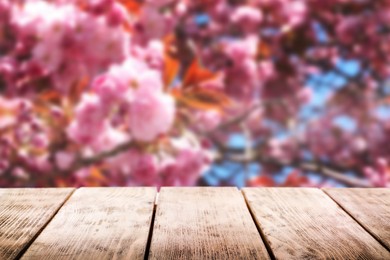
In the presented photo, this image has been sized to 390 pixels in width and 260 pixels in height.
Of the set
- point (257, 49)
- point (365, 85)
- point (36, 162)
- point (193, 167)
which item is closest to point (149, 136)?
point (193, 167)

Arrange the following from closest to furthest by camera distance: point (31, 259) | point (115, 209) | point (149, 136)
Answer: point (31, 259) → point (115, 209) → point (149, 136)

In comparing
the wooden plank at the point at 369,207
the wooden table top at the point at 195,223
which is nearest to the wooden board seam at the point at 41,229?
the wooden table top at the point at 195,223

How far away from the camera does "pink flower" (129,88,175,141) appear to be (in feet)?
5.54

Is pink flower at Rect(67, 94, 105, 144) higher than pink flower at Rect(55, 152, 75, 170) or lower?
higher

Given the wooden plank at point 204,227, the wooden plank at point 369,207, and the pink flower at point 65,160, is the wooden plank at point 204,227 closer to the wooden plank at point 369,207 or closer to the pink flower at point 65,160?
the wooden plank at point 369,207

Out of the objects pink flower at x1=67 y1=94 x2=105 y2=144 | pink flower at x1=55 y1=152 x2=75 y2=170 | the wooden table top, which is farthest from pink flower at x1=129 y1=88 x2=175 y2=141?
the wooden table top

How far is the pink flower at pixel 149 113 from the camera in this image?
1.69 metres

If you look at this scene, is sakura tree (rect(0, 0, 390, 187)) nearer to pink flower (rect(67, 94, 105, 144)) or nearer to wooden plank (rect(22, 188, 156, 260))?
pink flower (rect(67, 94, 105, 144))

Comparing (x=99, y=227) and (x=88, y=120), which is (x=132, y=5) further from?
(x=99, y=227)

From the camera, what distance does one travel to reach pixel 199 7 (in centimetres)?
201

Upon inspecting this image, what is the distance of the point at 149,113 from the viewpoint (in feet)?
5.67

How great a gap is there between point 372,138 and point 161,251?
1689 mm

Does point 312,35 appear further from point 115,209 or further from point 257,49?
point 115,209

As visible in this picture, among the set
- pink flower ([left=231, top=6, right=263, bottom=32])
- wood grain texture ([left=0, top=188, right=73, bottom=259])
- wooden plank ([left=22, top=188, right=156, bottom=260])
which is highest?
pink flower ([left=231, top=6, right=263, bottom=32])
